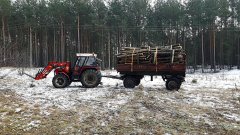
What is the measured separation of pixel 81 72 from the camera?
1697cm

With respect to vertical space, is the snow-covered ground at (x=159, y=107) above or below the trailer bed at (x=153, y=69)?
below

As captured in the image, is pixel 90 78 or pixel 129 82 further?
pixel 90 78

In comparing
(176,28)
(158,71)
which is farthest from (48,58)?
(158,71)

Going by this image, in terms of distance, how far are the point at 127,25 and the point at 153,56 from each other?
108 ft

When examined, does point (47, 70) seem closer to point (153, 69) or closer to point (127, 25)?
point (153, 69)

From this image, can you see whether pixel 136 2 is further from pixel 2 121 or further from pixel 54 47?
pixel 2 121

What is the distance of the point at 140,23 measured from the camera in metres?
50.4

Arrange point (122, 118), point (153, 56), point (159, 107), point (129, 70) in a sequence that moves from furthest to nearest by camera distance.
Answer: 1. point (129, 70)
2. point (153, 56)
3. point (159, 107)
4. point (122, 118)

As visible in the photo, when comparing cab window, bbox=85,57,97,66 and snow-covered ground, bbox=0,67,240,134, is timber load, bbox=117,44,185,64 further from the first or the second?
snow-covered ground, bbox=0,67,240,134

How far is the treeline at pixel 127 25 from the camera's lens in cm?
4831

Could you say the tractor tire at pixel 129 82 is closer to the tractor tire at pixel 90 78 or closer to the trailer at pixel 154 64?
the trailer at pixel 154 64

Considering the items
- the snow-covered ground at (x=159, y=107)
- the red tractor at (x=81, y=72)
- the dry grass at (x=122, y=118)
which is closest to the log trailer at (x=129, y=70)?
the red tractor at (x=81, y=72)

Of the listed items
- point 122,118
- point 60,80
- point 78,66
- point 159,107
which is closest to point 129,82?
point 78,66

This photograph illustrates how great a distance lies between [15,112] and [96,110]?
2694mm
